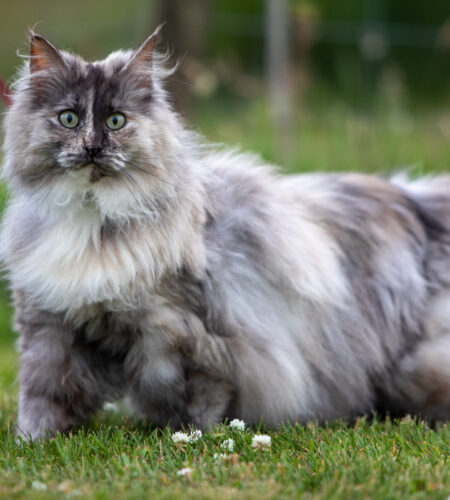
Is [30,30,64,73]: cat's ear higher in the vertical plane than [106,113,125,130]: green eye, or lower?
higher

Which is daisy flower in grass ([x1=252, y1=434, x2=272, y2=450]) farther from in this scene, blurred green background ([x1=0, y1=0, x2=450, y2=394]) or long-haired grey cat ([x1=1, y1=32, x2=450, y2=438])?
blurred green background ([x1=0, y1=0, x2=450, y2=394])

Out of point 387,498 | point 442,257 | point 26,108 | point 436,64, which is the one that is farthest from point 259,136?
point 387,498

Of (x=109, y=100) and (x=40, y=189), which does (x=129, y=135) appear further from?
(x=40, y=189)

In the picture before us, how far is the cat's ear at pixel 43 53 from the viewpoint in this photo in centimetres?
279

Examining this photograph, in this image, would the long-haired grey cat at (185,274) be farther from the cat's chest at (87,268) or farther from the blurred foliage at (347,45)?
the blurred foliage at (347,45)

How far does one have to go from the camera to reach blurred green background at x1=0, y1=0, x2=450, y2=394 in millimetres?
6801

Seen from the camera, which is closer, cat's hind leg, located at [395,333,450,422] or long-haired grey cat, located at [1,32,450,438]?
long-haired grey cat, located at [1,32,450,438]

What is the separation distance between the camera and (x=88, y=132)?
2697 millimetres

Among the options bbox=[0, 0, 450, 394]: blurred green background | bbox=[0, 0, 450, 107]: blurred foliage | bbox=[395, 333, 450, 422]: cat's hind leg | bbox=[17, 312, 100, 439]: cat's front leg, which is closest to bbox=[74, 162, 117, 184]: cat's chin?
bbox=[17, 312, 100, 439]: cat's front leg

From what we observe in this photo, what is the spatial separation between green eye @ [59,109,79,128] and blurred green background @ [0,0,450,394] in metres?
2.81

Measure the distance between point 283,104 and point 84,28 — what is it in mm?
5027

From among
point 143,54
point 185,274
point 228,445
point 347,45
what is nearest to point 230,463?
point 228,445

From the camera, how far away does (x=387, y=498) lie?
7.41 feet

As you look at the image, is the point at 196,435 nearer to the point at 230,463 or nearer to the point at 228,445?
the point at 228,445
